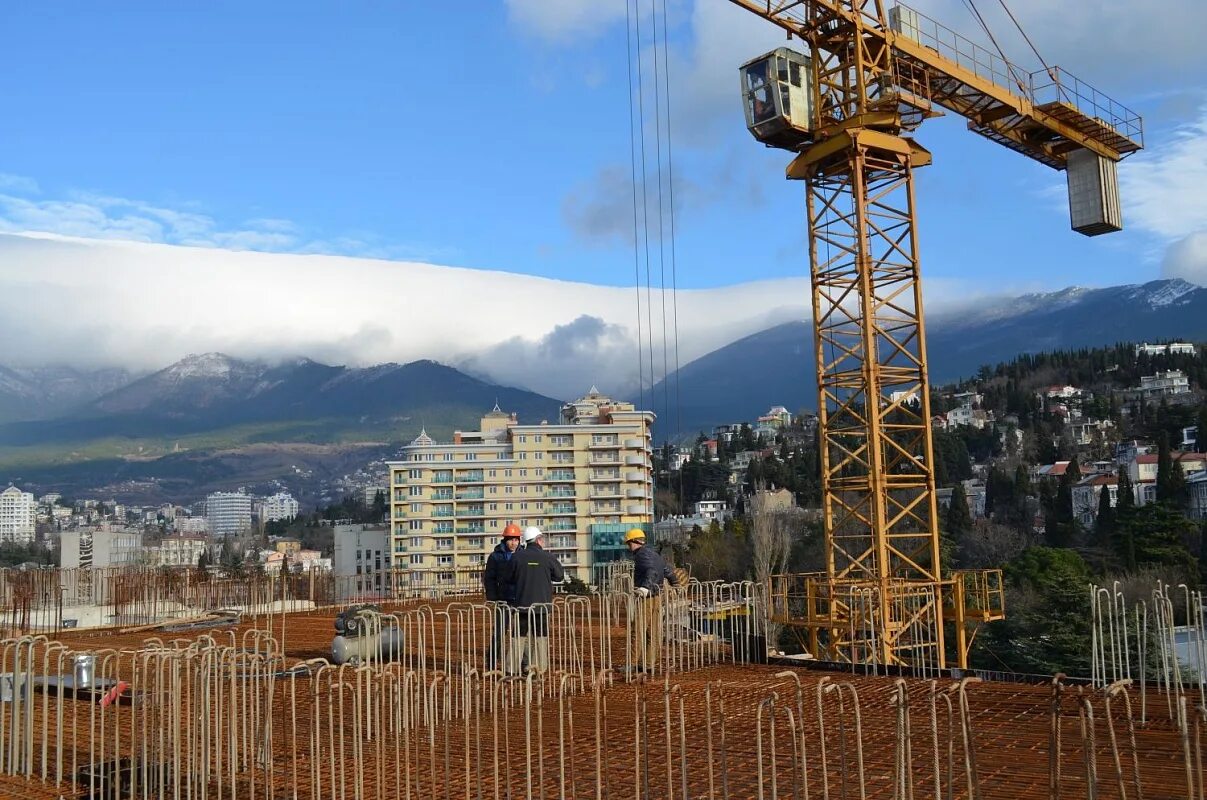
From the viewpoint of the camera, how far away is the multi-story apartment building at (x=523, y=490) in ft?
291

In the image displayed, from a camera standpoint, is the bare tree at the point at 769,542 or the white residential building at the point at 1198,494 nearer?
the bare tree at the point at 769,542

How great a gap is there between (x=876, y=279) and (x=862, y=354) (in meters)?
1.72

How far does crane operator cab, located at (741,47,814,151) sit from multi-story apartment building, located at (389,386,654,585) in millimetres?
65647

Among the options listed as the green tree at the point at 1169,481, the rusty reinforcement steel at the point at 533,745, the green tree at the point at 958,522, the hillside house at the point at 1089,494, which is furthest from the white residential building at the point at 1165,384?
the rusty reinforcement steel at the point at 533,745

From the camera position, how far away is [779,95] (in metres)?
23.4

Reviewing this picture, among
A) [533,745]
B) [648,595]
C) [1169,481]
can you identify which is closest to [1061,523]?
[1169,481]

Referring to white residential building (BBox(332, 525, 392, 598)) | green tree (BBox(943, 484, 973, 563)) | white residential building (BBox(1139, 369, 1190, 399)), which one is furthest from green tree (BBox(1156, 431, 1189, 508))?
→ white residential building (BBox(332, 525, 392, 598))

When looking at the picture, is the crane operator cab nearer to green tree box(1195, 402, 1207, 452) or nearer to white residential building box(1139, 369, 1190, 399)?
green tree box(1195, 402, 1207, 452)

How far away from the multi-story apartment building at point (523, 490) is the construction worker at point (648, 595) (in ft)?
247

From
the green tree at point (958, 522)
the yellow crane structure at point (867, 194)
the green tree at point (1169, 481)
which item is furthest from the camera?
A: the green tree at point (958, 522)

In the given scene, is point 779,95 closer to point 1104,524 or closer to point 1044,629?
point 1044,629

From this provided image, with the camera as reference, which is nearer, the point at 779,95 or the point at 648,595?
the point at 648,595

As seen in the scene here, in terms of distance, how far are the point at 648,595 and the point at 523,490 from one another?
7884 cm

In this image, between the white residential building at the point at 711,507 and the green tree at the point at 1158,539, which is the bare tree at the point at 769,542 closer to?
the green tree at the point at 1158,539
